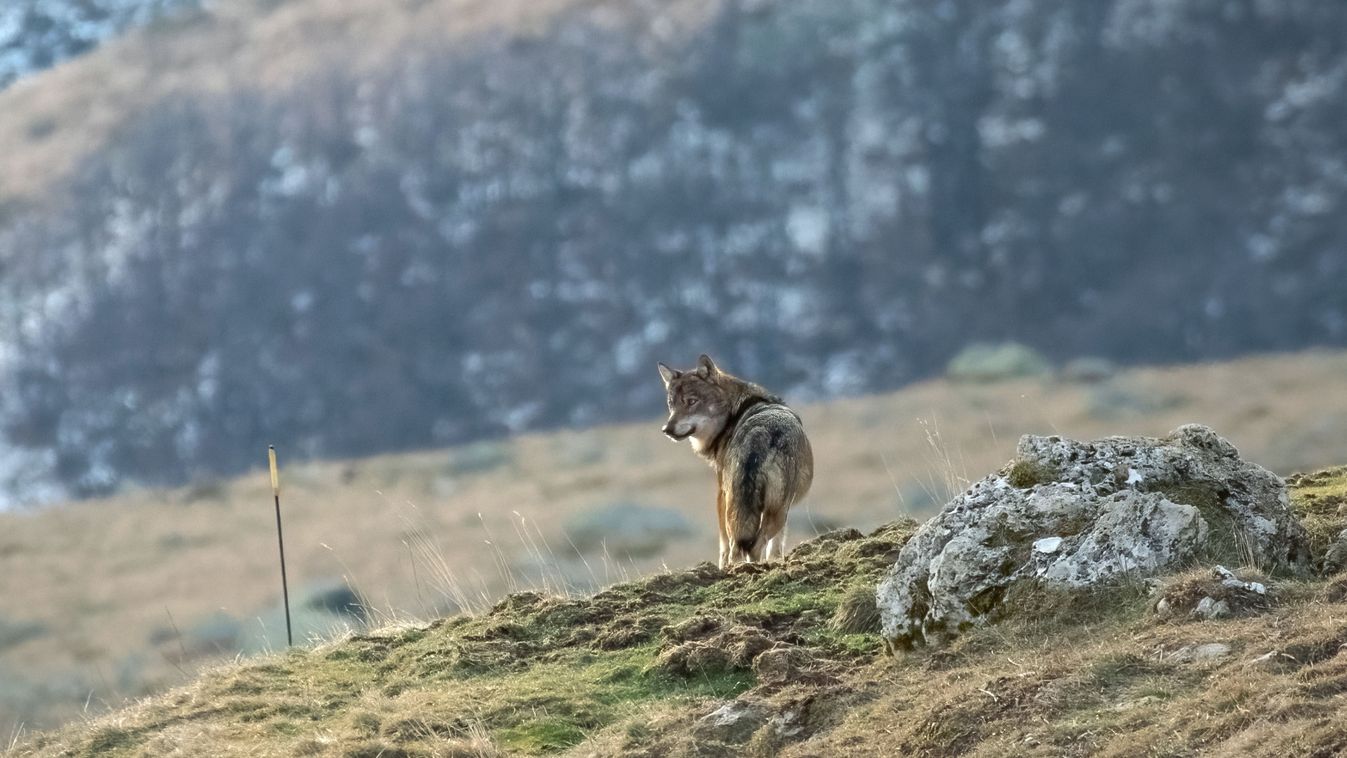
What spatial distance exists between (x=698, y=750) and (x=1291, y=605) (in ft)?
9.96

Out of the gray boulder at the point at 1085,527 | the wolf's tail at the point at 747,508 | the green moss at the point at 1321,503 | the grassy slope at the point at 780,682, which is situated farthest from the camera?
the wolf's tail at the point at 747,508

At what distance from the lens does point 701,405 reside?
15219mm

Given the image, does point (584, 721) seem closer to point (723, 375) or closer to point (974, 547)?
point (974, 547)

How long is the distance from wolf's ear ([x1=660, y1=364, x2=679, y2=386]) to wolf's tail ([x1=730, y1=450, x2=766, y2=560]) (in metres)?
2.54

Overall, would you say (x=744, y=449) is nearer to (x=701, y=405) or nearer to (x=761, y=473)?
(x=761, y=473)

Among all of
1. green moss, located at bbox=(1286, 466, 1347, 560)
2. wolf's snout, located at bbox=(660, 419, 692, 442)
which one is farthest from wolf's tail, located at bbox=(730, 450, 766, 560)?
green moss, located at bbox=(1286, 466, 1347, 560)

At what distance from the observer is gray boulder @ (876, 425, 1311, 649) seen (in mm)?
8438

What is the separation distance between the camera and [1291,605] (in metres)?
7.85

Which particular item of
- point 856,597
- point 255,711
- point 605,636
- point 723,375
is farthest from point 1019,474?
point 723,375

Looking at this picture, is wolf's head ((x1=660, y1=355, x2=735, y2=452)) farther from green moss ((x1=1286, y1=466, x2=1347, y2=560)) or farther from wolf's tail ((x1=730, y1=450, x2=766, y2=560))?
green moss ((x1=1286, y1=466, x2=1347, y2=560))

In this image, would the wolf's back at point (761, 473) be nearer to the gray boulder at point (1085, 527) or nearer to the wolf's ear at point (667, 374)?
the wolf's ear at point (667, 374)

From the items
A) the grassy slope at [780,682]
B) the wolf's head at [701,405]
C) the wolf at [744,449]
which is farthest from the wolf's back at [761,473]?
the wolf's head at [701,405]

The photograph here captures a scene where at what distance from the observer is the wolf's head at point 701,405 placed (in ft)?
49.8

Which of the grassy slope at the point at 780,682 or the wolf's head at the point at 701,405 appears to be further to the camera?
the wolf's head at the point at 701,405
